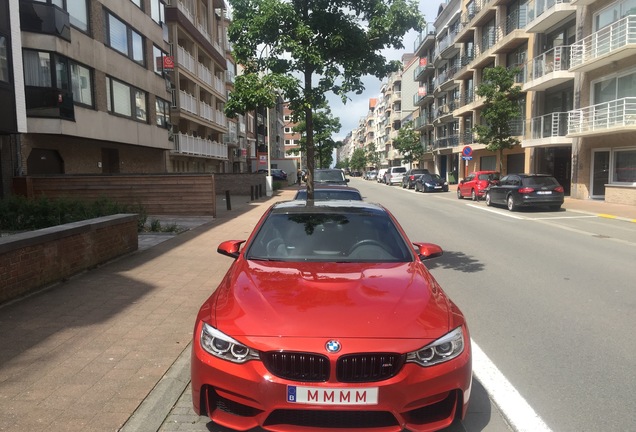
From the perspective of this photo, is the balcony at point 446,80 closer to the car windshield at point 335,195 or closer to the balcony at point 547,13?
the balcony at point 547,13

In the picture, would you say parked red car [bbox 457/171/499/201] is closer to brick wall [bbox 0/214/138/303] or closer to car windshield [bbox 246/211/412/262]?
brick wall [bbox 0/214/138/303]

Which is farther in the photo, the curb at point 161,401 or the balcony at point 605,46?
the balcony at point 605,46

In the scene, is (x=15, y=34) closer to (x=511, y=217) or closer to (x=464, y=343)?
(x=464, y=343)

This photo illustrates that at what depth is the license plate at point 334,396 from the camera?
254 centimetres

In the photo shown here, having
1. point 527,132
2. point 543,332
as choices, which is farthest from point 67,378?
point 527,132

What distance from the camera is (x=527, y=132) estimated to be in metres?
30.3

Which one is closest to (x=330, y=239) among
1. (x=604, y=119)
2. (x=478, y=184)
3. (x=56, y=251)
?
(x=56, y=251)

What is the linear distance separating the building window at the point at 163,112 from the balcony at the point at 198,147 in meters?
2.48

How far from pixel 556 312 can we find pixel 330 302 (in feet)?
12.9

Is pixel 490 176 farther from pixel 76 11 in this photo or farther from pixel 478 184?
pixel 76 11

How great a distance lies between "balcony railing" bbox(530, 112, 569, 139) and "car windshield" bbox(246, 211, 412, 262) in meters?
25.6

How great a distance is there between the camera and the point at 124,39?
2292 centimetres

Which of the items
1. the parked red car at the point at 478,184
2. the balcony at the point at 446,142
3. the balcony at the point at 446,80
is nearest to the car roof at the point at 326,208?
the parked red car at the point at 478,184

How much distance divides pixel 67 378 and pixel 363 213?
285 centimetres
